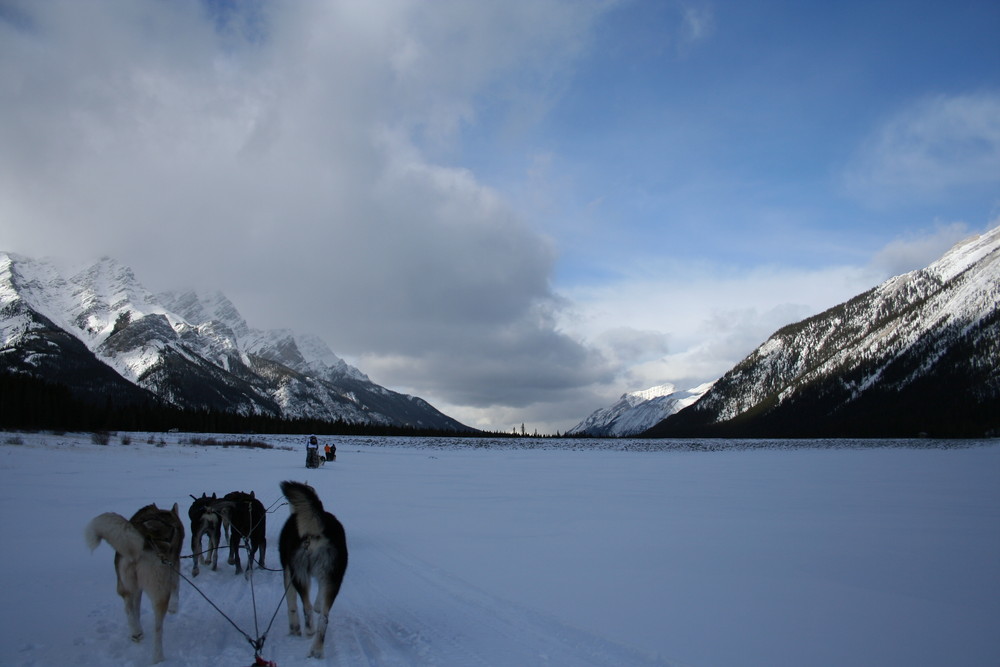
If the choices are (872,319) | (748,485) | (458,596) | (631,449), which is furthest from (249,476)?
(872,319)

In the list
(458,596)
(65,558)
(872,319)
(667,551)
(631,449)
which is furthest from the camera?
(872,319)

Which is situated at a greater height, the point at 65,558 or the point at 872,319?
the point at 872,319

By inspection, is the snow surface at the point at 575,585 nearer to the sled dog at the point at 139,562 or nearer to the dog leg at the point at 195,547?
the dog leg at the point at 195,547

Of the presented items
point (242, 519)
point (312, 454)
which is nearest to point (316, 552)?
point (242, 519)

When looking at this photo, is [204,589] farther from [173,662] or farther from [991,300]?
[991,300]

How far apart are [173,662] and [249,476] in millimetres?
17956

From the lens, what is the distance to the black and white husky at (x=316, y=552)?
16.0 ft

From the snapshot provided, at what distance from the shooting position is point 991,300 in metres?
143

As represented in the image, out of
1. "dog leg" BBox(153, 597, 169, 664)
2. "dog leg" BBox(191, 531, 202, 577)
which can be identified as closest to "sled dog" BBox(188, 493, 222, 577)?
"dog leg" BBox(191, 531, 202, 577)

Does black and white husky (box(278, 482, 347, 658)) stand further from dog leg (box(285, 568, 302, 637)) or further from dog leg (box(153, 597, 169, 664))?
dog leg (box(153, 597, 169, 664))

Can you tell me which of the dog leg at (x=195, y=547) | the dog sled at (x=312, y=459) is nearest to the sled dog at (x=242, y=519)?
the dog leg at (x=195, y=547)

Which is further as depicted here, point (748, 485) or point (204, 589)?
point (748, 485)

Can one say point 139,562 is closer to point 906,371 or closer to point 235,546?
point 235,546

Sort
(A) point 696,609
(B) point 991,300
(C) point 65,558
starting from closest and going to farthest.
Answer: (A) point 696,609, (C) point 65,558, (B) point 991,300
